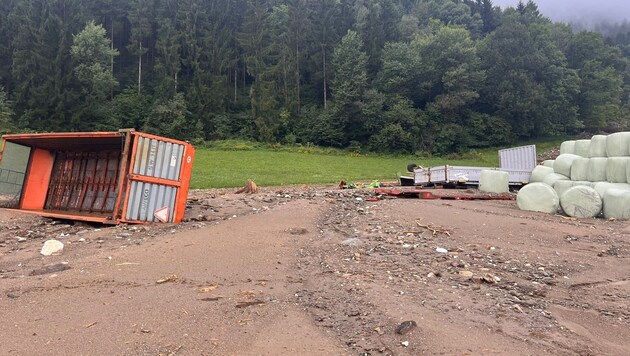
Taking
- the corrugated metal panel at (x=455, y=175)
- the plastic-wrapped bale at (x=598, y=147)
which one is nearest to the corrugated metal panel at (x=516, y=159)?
the corrugated metal panel at (x=455, y=175)

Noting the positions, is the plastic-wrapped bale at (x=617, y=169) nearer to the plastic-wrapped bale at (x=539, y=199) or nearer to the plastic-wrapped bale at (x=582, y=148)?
the plastic-wrapped bale at (x=539, y=199)

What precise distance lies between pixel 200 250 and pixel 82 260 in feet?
6.33

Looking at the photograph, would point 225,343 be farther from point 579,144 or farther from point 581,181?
point 579,144

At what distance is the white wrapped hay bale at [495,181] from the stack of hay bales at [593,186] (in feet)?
6.92

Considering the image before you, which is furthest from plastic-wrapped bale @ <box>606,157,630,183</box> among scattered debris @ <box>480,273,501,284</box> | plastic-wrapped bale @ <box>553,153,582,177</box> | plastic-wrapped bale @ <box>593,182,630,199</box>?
scattered debris @ <box>480,273,501,284</box>

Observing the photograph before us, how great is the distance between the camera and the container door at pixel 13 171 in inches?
568

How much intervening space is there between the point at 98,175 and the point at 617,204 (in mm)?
15009

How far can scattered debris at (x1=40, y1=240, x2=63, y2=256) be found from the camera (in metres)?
8.49

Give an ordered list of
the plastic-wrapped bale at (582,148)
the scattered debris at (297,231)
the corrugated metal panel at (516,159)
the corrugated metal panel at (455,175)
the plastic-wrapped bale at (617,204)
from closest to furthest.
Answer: the scattered debris at (297,231) → the plastic-wrapped bale at (617,204) → the plastic-wrapped bale at (582,148) → the corrugated metal panel at (455,175) → the corrugated metal panel at (516,159)

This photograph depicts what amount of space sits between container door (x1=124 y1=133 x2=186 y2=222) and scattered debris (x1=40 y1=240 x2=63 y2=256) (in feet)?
7.10

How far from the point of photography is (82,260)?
7.83 m

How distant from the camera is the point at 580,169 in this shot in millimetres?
15320

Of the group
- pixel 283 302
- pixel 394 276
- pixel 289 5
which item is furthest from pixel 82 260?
pixel 289 5

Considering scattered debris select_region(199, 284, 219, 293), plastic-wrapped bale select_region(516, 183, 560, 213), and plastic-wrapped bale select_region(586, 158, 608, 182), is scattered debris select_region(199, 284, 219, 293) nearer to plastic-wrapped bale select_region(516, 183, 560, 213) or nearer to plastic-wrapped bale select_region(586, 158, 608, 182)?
plastic-wrapped bale select_region(516, 183, 560, 213)
